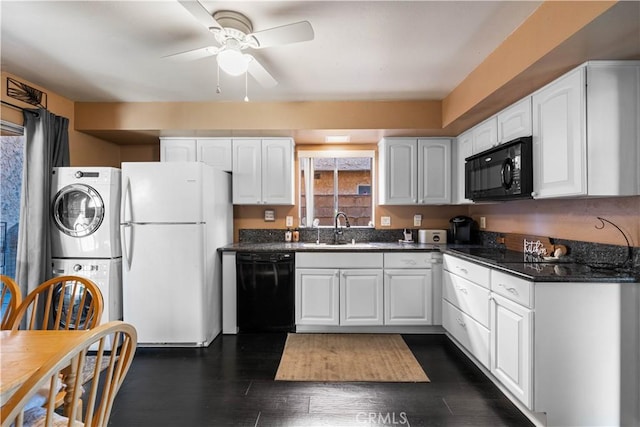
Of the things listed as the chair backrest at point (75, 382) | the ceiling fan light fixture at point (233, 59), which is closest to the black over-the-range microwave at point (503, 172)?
the ceiling fan light fixture at point (233, 59)

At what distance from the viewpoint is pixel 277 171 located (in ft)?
12.1

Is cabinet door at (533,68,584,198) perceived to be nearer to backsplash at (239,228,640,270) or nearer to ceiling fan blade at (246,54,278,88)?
A: backsplash at (239,228,640,270)

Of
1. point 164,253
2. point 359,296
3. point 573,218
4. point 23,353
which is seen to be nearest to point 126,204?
point 164,253

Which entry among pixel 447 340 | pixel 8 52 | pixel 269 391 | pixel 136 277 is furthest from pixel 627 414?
pixel 8 52

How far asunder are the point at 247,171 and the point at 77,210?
5.40 feet

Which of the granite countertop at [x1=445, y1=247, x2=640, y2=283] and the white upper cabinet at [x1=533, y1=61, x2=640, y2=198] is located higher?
the white upper cabinet at [x1=533, y1=61, x2=640, y2=198]

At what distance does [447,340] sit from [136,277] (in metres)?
3.04

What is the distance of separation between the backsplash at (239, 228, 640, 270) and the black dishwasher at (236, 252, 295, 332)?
0.73 meters

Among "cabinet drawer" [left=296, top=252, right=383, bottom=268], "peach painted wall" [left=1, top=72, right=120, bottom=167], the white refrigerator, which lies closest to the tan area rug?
"cabinet drawer" [left=296, top=252, right=383, bottom=268]

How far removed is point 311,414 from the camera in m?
2.02

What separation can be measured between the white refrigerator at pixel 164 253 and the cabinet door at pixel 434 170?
2374 millimetres

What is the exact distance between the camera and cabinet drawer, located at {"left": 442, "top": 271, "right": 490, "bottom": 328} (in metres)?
2.40

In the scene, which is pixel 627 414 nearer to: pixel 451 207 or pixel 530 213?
pixel 530 213

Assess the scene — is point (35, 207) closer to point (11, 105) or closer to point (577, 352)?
point (11, 105)
